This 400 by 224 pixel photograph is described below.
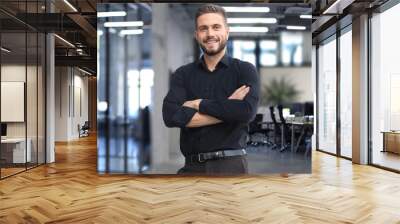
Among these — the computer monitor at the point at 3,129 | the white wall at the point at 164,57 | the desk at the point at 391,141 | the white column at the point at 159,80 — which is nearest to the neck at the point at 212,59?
the white wall at the point at 164,57

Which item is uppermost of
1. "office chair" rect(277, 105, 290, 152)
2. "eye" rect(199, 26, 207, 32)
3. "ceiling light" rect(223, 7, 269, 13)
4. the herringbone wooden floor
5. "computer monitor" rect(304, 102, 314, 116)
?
"ceiling light" rect(223, 7, 269, 13)

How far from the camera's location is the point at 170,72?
619 cm

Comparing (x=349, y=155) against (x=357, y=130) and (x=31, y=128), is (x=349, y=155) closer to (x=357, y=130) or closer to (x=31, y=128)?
(x=357, y=130)

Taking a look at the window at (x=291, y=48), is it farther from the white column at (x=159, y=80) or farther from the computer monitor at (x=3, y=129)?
the computer monitor at (x=3, y=129)

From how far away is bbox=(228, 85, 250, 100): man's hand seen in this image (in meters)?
5.91

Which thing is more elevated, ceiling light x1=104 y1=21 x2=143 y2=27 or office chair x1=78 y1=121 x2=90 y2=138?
ceiling light x1=104 y1=21 x2=143 y2=27

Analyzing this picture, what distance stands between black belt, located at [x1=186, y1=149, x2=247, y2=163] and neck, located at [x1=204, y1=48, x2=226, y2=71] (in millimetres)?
1252

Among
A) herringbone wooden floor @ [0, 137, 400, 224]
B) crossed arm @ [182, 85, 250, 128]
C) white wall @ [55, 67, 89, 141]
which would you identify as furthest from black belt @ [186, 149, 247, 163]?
white wall @ [55, 67, 89, 141]

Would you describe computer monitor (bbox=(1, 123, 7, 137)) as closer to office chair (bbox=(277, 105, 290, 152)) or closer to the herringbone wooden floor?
the herringbone wooden floor

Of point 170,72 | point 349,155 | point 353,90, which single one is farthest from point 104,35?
point 349,155

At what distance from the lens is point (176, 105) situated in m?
6.10

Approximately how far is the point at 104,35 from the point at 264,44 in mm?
2513

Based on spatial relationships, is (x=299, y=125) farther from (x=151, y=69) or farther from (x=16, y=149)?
(x=16, y=149)

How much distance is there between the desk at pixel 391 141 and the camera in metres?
6.87
